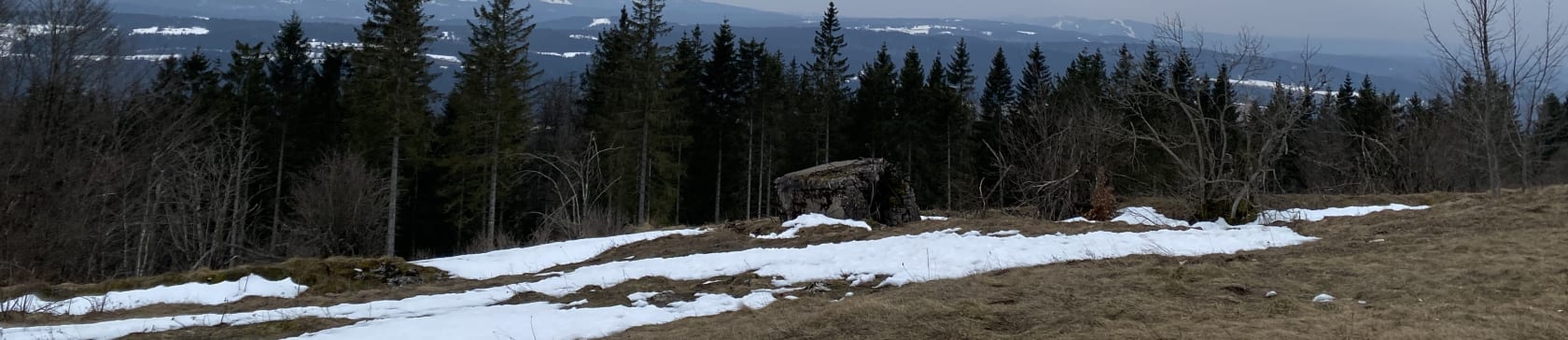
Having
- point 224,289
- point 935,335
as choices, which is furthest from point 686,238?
point 935,335

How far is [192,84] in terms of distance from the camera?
3481cm

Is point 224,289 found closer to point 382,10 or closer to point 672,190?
point 382,10

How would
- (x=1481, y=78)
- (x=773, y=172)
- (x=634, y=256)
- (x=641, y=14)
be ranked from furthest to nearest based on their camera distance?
(x=773, y=172), (x=641, y=14), (x=1481, y=78), (x=634, y=256)

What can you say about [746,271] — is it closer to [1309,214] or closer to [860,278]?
[860,278]

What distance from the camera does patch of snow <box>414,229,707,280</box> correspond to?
44.5ft

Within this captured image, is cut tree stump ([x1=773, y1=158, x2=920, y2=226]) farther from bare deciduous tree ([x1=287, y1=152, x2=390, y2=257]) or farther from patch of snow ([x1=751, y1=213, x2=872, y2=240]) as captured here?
bare deciduous tree ([x1=287, y1=152, x2=390, y2=257])

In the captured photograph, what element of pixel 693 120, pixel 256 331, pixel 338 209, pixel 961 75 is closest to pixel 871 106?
pixel 961 75

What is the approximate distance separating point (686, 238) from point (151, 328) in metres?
8.63

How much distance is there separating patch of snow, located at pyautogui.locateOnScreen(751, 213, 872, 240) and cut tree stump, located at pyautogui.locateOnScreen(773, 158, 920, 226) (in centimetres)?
59

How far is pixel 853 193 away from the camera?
16703 millimetres

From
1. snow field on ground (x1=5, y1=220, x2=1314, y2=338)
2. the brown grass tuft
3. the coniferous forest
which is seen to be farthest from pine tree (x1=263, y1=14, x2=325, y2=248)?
the brown grass tuft

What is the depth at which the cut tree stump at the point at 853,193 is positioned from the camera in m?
16.6

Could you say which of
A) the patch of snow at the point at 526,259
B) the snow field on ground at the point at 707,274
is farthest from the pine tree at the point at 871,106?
the snow field on ground at the point at 707,274

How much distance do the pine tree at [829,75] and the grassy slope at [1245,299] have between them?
110 feet
